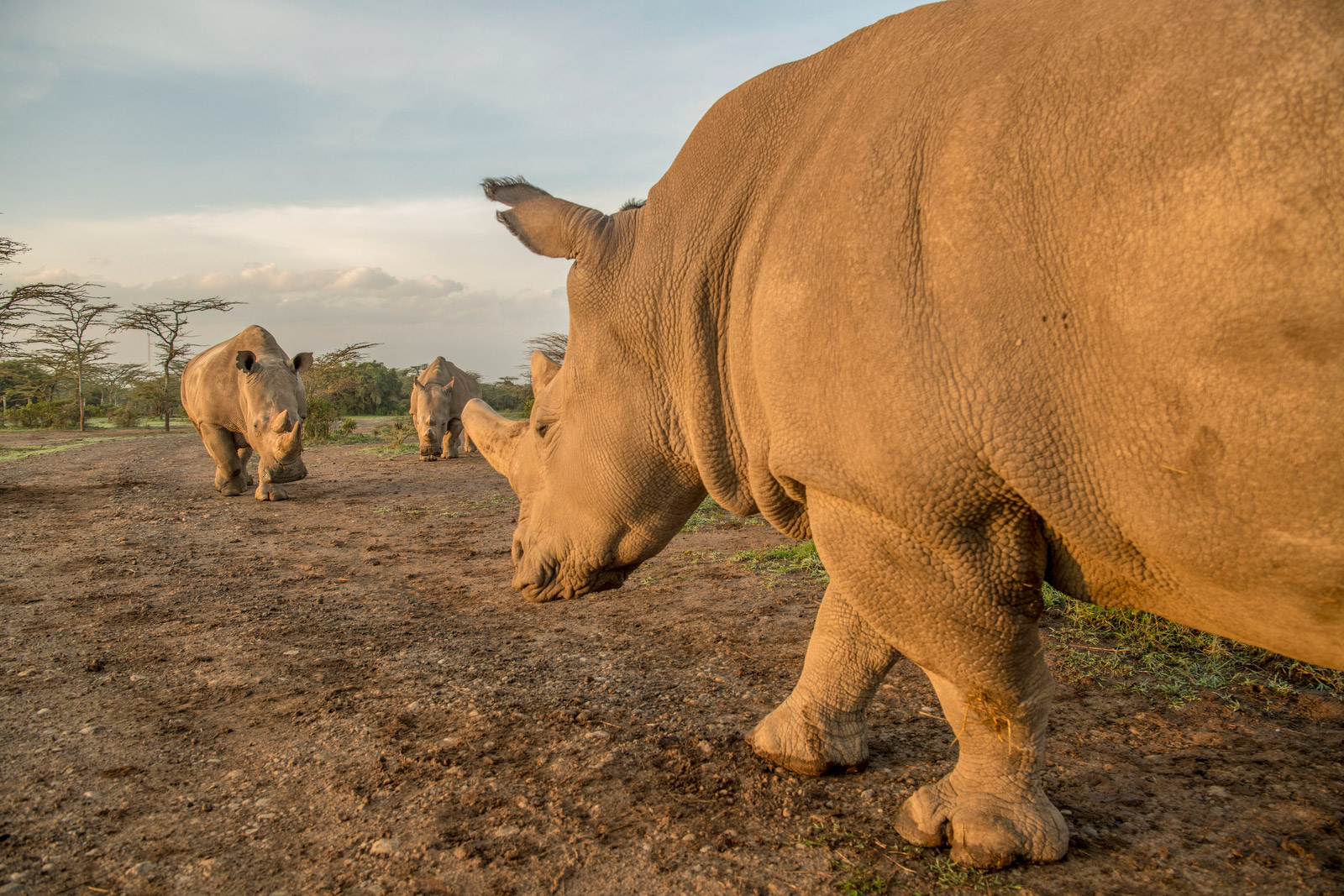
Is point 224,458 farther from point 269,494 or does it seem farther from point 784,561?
point 784,561

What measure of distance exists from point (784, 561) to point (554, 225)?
13.5 feet

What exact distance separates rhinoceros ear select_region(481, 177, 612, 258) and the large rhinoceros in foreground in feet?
0.49

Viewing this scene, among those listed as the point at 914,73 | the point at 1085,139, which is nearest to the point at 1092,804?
the point at 1085,139

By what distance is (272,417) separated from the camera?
33.1 ft

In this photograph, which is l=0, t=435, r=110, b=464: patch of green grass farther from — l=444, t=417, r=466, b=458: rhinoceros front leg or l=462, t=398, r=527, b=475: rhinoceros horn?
l=462, t=398, r=527, b=475: rhinoceros horn

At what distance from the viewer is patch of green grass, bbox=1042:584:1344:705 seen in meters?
3.51

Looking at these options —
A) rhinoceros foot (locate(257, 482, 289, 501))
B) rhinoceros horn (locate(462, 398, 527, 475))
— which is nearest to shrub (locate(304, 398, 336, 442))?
rhinoceros foot (locate(257, 482, 289, 501))

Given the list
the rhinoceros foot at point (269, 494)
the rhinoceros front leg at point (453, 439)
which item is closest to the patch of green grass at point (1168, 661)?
the rhinoceros foot at point (269, 494)

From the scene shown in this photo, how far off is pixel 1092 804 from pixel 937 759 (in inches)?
21.0

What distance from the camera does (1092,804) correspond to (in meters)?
2.58

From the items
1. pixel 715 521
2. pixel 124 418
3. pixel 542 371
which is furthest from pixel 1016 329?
pixel 124 418

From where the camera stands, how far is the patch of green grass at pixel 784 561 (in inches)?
231

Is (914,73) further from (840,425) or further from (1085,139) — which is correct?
(840,425)

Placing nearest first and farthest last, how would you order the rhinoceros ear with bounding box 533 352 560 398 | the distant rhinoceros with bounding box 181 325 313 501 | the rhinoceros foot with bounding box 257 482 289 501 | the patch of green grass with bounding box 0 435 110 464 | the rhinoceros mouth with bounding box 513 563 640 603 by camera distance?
1. the rhinoceros mouth with bounding box 513 563 640 603
2. the rhinoceros ear with bounding box 533 352 560 398
3. the distant rhinoceros with bounding box 181 325 313 501
4. the rhinoceros foot with bounding box 257 482 289 501
5. the patch of green grass with bounding box 0 435 110 464
